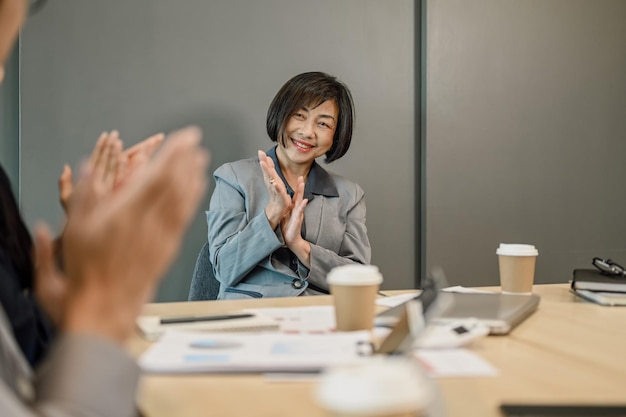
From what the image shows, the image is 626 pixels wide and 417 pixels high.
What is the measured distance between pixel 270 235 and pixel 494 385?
1365mm

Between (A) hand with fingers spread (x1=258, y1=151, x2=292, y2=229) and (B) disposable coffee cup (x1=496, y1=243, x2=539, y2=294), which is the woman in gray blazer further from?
(B) disposable coffee cup (x1=496, y1=243, x2=539, y2=294)

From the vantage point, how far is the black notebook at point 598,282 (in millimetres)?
1837

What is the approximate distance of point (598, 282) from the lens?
1867mm

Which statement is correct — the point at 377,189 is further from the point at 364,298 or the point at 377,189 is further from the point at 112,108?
the point at 364,298

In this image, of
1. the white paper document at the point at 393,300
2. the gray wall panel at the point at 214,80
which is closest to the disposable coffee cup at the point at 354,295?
the white paper document at the point at 393,300

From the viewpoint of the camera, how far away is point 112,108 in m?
2.78

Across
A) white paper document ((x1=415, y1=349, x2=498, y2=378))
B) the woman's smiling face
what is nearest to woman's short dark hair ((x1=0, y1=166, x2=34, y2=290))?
white paper document ((x1=415, y1=349, x2=498, y2=378))

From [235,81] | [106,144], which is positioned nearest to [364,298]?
[106,144]

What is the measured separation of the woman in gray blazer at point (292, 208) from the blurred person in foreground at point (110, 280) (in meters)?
1.55

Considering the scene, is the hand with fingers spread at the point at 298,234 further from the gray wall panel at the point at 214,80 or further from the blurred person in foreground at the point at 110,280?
the blurred person in foreground at the point at 110,280

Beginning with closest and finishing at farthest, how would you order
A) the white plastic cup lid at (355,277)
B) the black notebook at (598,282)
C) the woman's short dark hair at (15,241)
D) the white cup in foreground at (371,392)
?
the white cup in foreground at (371,392) → the woman's short dark hair at (15,241) → the white plastic cup lid at (355,277) → the black notebook at (598,282)

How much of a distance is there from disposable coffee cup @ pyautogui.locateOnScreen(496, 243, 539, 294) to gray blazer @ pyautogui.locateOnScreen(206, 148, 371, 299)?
63 cm

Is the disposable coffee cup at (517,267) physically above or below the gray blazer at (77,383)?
below

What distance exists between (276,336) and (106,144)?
564 millimetres
